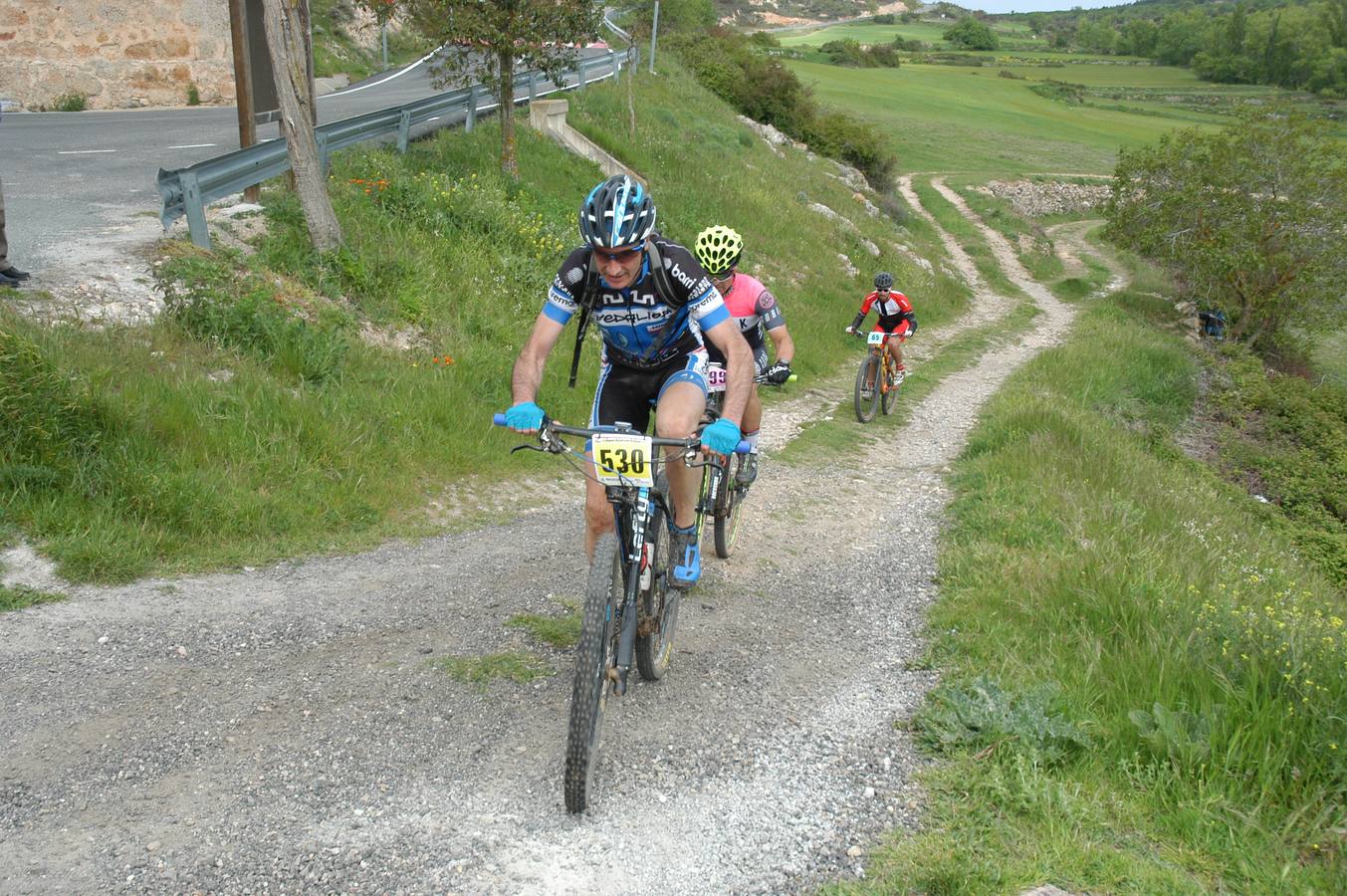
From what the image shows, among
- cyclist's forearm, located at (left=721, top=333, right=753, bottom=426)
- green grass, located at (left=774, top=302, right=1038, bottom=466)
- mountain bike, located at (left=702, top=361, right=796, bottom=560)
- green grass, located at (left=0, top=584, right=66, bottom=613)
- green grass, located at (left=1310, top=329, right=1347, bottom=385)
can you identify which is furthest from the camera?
green grass, located at (left=1310, top=329, right=1347, bottom=385)

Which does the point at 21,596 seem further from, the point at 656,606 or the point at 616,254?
the point at 616,254

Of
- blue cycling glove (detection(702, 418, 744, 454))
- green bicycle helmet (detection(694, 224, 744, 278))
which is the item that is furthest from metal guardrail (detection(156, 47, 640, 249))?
blue cycling glove (detection(702, 418, 744, 454))

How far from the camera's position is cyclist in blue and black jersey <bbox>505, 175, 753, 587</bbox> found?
444cm

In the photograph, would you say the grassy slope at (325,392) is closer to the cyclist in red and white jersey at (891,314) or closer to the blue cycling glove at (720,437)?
Result: the cyclist in red and white jersey at (891,314)

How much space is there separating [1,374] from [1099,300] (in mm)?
31077

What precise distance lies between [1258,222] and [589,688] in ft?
103

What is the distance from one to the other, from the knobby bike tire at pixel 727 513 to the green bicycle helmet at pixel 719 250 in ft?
4.74

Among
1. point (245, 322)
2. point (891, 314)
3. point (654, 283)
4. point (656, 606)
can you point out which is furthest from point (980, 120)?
point (656, 606)

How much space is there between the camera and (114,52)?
2169 cm

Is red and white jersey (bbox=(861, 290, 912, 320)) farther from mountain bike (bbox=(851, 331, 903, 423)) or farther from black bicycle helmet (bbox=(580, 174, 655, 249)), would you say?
black bicycle helmet (bbox=(580, 174, 655, 249))

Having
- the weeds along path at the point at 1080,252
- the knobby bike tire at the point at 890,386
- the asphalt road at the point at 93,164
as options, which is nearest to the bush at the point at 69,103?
the asphalt road at the point at 93,164

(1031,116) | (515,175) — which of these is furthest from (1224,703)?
(1031,116)

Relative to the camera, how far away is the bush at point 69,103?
68.8 ft

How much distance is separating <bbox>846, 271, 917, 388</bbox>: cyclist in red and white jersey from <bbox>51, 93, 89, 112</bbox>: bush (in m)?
19.1
